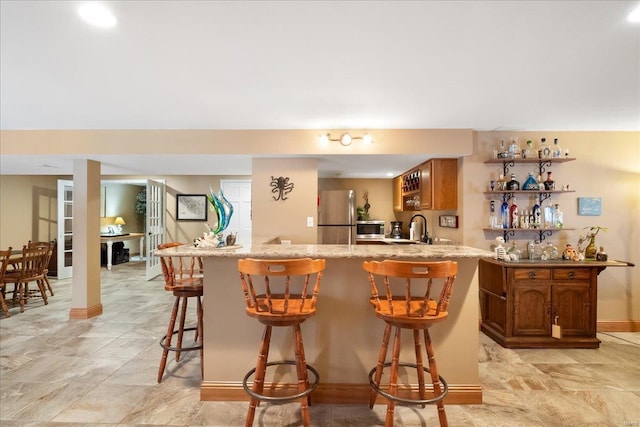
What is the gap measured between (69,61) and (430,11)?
2164mm

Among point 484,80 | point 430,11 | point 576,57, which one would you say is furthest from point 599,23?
point 430,11

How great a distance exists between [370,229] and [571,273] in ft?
10.3

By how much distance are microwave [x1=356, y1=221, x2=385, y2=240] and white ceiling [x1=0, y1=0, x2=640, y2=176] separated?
2.76m

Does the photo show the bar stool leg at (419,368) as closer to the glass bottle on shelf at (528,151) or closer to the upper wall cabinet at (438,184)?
the upper wall cabinet at (438,184)

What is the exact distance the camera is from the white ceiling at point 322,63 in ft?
5.18

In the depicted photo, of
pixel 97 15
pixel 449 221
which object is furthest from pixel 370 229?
pixel 97 15

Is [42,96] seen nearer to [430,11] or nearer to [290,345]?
[290,345]

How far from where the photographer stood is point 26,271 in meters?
4.48

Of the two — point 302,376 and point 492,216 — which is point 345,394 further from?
point 492,216

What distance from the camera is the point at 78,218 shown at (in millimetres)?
3912

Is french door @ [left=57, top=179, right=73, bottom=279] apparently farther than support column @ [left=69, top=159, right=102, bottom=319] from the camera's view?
Yes

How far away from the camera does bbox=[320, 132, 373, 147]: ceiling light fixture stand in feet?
A: 11.3

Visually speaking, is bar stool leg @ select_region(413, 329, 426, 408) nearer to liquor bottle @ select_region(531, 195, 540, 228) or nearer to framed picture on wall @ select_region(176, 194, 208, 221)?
liquor bottle @ select_region(531, 195, 540, 228)

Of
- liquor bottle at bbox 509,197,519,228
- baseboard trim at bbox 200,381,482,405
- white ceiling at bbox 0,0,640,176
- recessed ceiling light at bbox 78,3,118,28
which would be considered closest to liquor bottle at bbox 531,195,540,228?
liquor bottle at bbox 509,197,519,228
